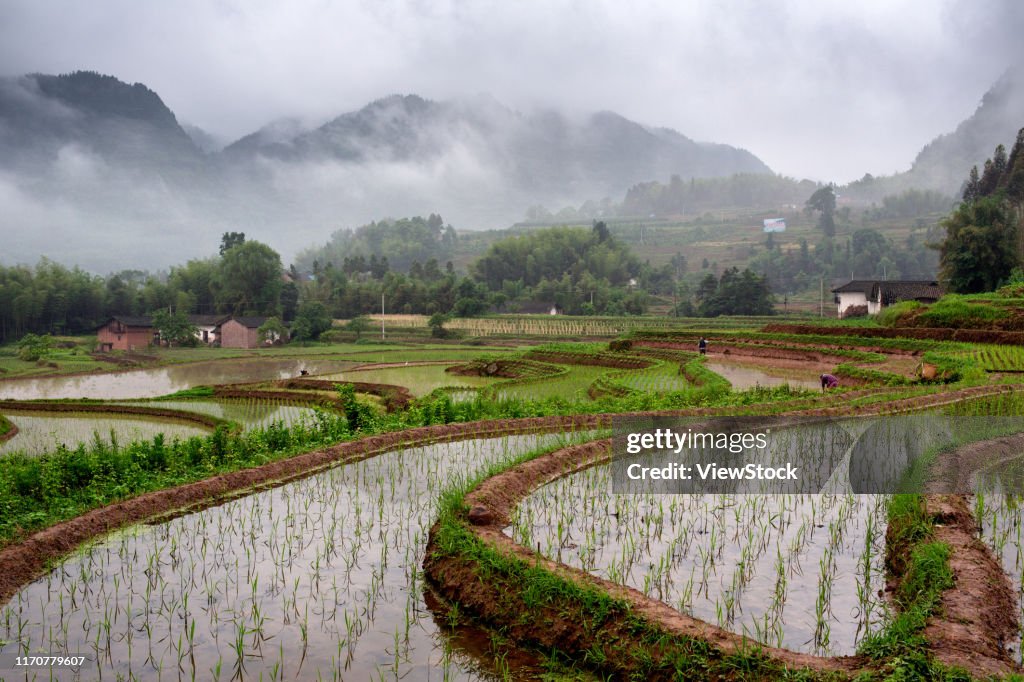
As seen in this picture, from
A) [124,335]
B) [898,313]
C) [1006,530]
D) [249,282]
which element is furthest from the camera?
[249,282]

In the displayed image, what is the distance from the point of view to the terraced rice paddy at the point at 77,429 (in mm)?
14452

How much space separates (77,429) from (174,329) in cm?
3450

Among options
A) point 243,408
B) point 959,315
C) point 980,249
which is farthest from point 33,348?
point 980,249

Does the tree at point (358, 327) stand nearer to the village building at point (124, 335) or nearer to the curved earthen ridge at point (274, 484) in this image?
the village building at point (124, 335)

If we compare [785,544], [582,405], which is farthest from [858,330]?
[785,544]

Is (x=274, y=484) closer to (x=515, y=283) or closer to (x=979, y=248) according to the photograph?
(x=979, y=248)

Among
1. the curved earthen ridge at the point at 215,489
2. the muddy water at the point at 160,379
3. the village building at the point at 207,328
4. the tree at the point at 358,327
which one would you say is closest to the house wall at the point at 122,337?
the village building at the point at 207,328

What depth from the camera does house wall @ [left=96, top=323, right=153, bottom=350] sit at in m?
48.3

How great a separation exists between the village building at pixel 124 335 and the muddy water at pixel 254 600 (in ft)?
150

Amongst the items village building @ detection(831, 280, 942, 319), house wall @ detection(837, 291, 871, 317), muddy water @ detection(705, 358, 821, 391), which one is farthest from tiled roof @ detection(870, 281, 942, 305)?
muddy water @ detection(705, 358, 821, 391)

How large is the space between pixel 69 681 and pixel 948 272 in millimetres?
39896

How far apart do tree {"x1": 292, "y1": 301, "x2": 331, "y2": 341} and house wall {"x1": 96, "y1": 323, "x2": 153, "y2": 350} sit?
916 centimetres

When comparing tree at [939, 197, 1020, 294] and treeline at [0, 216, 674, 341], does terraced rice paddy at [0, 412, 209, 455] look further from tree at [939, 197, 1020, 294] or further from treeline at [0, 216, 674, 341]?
tree at [939, 197, 1020, 294]

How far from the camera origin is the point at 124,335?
1902 inches
